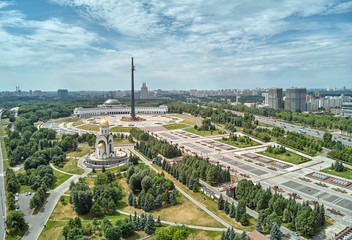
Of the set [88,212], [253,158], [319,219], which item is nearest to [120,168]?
[88,212]

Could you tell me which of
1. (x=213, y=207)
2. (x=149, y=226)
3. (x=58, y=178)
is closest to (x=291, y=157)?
(x=213, y=207)

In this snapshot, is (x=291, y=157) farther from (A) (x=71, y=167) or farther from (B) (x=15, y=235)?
(B) (x=15, y=235)

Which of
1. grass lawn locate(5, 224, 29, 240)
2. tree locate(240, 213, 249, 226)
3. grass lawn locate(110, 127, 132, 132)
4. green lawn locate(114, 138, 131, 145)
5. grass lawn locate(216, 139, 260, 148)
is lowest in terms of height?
grass lawn locate(5, 224, 29, 240)

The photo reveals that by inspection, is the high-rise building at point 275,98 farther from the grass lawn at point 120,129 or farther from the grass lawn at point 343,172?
the grass lawn at point 343,172

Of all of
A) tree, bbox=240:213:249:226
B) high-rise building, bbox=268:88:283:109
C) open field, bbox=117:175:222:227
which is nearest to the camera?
tree, bbox=240:213:249:226

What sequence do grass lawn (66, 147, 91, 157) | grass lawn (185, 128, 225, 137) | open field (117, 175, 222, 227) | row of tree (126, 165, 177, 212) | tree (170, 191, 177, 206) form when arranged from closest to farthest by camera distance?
1. open field (117, 175, 222, 227)
2. row of tree (126, 165, 177, 212)
3. tree (170, 191, 177, 206)
4. grass lawn (66, 147, 91, 157)
5. grass lawn (185, 128, 225, 137)

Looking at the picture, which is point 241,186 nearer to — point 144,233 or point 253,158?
point 144,233

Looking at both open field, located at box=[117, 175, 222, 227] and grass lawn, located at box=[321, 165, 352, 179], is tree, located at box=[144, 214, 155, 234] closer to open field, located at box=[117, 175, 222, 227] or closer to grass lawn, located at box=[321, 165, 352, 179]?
open field, located at box=[117, 175, 222, 227]

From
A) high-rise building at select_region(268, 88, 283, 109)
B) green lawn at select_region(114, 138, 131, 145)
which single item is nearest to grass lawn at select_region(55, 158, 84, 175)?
green lawn at select_region(114, 138, 131, 145)
